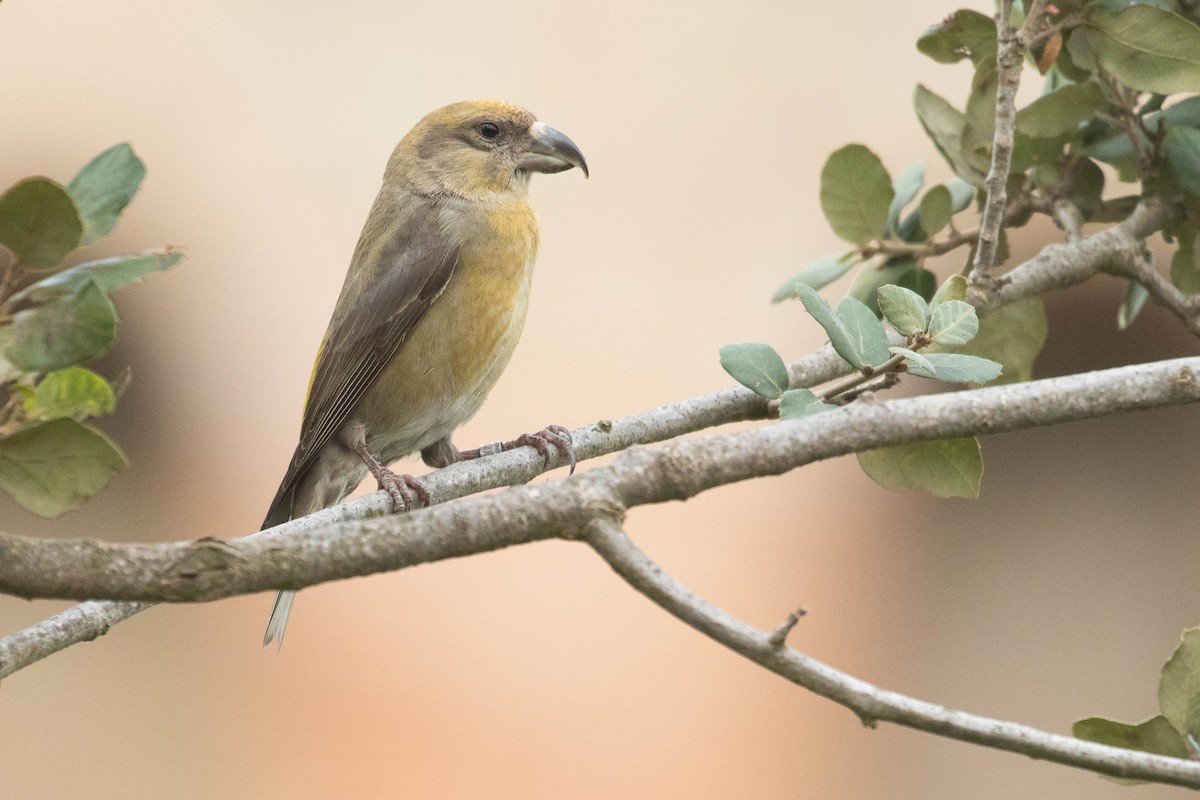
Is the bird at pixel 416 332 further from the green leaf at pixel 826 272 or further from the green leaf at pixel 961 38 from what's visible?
the green leaf at pixel 961 38

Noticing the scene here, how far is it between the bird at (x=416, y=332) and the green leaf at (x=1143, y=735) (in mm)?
1736

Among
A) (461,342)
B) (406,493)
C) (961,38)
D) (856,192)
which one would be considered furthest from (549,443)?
(961,38)

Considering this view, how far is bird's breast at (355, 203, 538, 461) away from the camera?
293cm

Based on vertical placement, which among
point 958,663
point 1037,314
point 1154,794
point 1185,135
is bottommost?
point 1154,794

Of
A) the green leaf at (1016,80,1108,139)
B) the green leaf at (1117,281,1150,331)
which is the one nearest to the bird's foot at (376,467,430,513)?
the green leaf at (1016,80,1108,139)

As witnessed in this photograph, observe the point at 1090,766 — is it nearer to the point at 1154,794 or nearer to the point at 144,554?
the point at 144,554

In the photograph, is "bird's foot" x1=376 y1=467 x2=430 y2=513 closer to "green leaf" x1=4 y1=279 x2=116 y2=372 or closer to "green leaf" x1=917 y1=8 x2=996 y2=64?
"green leaf" x1=4 y1=279 x2=116 y2=372

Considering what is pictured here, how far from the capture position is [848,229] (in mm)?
2367

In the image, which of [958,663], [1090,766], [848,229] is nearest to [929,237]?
[848,229]

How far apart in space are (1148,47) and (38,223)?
1714 millimetres

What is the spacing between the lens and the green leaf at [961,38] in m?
2.25

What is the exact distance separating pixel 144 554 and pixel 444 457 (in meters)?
2.26

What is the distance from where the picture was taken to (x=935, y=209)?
2354mm

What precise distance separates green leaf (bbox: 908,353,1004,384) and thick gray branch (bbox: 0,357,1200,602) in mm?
121
